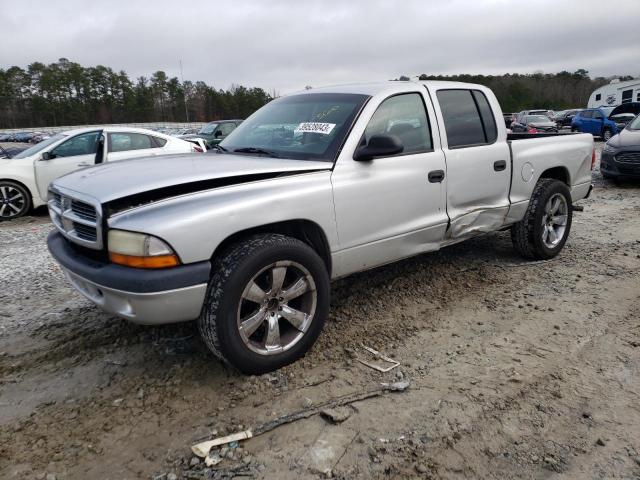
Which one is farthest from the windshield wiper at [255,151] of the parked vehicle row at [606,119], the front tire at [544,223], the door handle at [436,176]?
the parked vehicle row at [606,119]

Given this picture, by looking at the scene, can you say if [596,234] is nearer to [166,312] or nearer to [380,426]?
[380,426]

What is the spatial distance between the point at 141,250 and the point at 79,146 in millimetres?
7141

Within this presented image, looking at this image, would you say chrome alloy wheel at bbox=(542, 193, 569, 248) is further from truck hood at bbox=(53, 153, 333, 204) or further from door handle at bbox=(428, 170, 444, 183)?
truck hood at bbox=(53, 153, 333, 204)

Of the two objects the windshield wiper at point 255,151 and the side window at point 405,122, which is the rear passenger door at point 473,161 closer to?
the side window at point 405,122

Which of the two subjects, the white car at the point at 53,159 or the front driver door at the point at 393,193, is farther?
the white car at the point at 53,159

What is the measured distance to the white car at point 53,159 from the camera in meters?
8.09

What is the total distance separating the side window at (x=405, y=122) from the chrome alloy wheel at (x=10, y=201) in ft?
23.6

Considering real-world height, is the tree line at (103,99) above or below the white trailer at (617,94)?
above

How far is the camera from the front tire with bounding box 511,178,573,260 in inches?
191

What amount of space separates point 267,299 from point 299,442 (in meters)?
0.86

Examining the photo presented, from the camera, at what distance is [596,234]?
6.14 metres

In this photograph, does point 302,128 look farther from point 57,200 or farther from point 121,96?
point 121,96

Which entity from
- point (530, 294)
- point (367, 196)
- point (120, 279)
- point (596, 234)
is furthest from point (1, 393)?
point (596, 234)

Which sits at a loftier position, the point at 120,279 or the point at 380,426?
the point at 120,279
